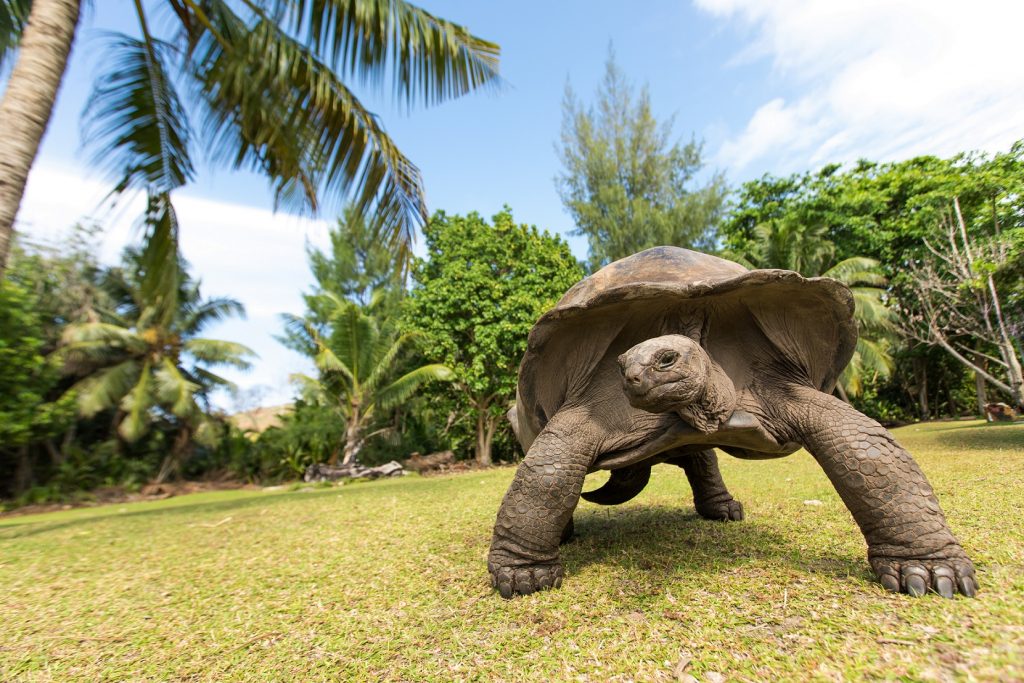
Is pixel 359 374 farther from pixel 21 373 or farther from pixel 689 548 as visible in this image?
pixel 689 548

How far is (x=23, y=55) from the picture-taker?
2227 millimetres

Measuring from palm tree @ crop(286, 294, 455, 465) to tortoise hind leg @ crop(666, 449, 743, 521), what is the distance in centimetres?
849

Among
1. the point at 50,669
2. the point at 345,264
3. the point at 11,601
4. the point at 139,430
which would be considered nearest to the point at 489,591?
the point at 50,669

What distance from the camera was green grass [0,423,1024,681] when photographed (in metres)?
1.34

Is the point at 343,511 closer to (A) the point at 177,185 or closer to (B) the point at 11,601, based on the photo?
(B) the point at 11,601

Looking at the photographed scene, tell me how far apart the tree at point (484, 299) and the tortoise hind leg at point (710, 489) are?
7738 mm

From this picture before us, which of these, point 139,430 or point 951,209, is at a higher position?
point 951,209

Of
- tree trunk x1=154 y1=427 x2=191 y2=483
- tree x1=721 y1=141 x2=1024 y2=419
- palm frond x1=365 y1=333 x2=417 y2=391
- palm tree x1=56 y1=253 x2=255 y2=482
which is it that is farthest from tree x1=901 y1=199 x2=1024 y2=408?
tree trunk x1=154 y1=427 x2=191 y2=483

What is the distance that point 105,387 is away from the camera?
1230 centimetres

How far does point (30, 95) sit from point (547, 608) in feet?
10.1

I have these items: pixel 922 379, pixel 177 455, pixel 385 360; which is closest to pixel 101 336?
pixel 177 455

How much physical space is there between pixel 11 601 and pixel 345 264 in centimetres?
1793

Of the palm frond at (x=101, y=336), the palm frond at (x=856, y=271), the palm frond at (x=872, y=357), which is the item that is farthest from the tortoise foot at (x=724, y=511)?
the palm frond at (x=101, y=336)

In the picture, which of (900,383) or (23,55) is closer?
(23,55)
